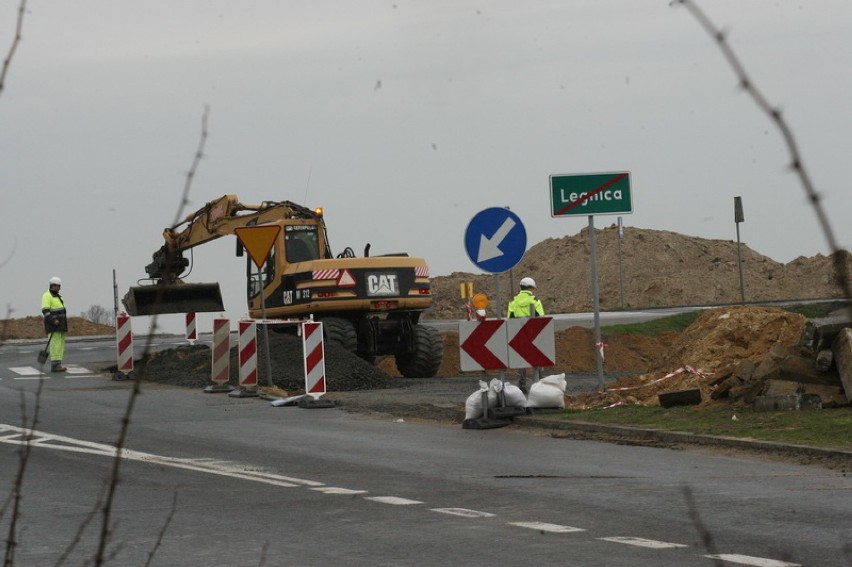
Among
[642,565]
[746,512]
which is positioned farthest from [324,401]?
[642,565]

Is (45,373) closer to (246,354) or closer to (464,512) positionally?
(246,354)

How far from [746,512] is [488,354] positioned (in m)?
7.82

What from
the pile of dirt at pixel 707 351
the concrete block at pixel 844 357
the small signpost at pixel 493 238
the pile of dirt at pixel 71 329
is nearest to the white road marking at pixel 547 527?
the concrete block at pixel 844 357

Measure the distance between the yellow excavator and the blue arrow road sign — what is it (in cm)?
949

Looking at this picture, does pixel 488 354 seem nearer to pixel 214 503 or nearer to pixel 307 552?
pixel 214 503

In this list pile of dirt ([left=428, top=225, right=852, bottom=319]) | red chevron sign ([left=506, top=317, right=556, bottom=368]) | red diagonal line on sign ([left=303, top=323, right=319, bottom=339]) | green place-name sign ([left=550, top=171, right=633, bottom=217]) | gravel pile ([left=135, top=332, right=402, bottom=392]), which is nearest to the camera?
red chevron sign ([left=506, top=317, right=556, bottom=368])

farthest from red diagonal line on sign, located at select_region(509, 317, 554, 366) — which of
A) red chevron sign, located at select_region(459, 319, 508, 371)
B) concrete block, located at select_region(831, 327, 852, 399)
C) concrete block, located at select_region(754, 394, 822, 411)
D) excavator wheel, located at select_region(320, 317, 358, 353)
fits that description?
excavator wheel, located at select_region(320, 317, 358, 353)

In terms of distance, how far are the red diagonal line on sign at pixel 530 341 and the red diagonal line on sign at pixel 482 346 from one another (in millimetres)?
279

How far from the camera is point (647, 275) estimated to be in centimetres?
8762

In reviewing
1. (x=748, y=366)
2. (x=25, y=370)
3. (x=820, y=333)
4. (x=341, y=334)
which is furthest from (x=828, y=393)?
(x=25, y=370)

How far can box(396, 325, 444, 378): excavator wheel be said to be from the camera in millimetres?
29250

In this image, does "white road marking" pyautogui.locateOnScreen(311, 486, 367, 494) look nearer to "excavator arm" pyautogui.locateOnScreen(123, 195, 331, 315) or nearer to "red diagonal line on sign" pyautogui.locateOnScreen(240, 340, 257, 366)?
"red diagonal line on sign" pyautogui.locateOnScreen(240, 340, 257, 366)

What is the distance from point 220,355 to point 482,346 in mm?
8421

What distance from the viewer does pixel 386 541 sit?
28.8 feet
